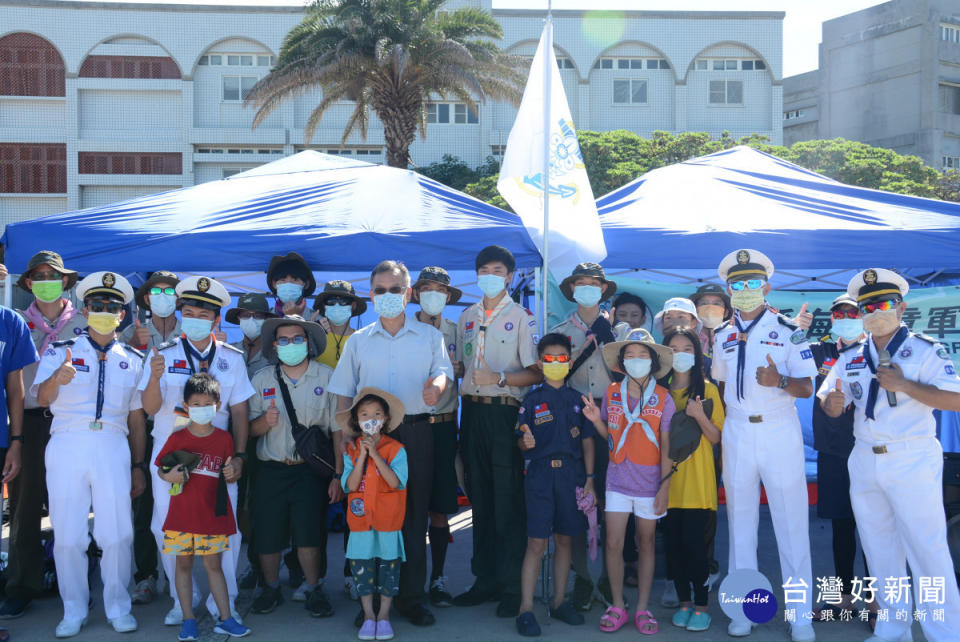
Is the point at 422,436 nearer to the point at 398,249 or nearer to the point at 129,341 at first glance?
the point at 398,249

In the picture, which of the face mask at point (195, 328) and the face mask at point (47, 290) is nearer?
the face mask at point (195, 328)

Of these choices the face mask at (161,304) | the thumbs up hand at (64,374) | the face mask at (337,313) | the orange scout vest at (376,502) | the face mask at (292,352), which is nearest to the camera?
the thumbs up hand at (64,374)

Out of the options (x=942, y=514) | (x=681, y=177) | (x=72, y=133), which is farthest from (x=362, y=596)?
(x=72, y=133)

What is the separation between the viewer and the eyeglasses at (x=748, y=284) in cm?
446

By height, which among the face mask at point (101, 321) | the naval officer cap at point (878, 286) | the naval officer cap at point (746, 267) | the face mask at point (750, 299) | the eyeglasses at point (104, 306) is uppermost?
the naval officer cap at point (746, 267)

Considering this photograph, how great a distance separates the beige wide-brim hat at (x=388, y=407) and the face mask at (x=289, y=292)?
1.34m

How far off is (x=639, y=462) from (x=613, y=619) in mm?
863

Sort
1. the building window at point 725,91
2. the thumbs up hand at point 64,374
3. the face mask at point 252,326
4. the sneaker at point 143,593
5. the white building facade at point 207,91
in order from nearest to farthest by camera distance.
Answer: the thumbs up hand at point 64,374 < the sneaker at point 143,593 < the face mask at point 252,326 < the white building facade at point 207,91 < the building window at point 725,91

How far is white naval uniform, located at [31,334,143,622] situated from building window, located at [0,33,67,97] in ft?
103

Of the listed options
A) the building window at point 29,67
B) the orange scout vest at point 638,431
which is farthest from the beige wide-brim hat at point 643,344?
the building window at point 29,67

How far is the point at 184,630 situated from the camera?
414cm

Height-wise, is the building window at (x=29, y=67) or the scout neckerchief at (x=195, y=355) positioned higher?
the building window at (x=29, y=67)

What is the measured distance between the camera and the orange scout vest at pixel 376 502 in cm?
422

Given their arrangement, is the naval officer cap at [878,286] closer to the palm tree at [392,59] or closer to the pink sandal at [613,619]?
the pink sandal at [613,619]
